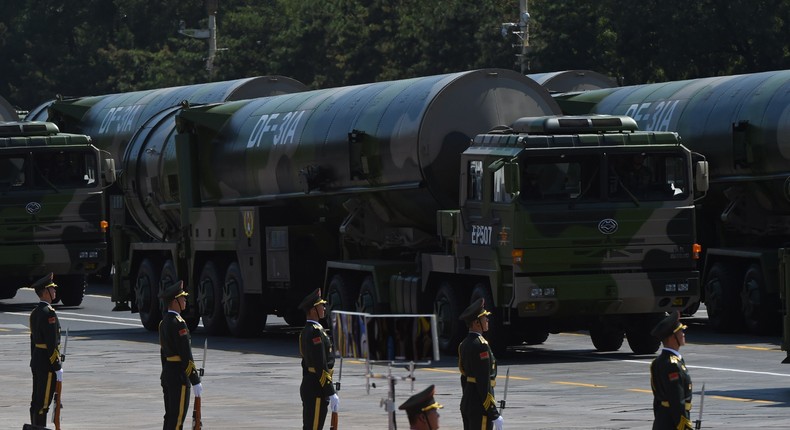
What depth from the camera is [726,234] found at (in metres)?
32.8

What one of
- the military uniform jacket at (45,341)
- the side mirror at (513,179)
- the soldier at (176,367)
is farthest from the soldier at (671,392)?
the side mirror at (513,179)

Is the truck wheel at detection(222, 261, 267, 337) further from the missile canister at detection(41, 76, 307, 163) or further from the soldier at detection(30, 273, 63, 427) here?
the soldier at detection(30, 273, 63, 427)

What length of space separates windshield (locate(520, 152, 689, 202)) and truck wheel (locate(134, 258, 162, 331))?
1085 centimetres

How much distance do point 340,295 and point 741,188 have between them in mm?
6309

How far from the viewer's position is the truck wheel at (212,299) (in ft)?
113

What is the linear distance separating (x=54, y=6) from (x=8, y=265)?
200 feet

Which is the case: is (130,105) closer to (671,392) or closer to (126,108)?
(126,108)

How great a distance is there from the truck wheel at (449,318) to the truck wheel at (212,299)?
21.2ft

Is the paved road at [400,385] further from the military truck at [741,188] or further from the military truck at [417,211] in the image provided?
the military truck at [417,211]

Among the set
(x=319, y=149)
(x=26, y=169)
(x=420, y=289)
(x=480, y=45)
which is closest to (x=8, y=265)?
(x=26, y=169)

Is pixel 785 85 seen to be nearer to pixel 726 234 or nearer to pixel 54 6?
pixel 726 234

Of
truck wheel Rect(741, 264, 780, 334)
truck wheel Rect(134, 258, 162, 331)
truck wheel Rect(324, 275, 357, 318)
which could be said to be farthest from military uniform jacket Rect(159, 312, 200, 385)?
truck wheel Rect(134, 258, 162, 331)

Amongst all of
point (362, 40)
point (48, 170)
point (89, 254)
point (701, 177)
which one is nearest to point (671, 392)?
point (701, 177)

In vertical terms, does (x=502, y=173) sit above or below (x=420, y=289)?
above
